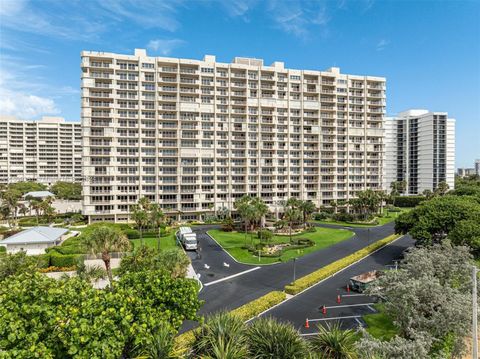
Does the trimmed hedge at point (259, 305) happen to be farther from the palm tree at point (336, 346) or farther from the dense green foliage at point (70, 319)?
the dense green foliage at point (70, 319)

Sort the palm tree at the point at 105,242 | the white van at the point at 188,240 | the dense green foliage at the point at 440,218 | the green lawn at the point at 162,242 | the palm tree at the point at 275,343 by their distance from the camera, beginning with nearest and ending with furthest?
the palm tree at the point at 275,343 → the palm tree at the point at 105,242 → the dense green foliage at the point at 440,218 → the white van at the point at 188,240 → the green lawn at the point at 162,242

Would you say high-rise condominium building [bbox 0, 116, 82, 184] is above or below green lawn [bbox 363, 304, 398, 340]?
above

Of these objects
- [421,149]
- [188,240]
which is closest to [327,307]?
[188,240]

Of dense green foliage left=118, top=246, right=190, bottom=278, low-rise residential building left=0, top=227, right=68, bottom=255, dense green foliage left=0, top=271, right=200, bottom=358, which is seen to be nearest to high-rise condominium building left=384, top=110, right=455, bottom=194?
low-rise residential building left=0, top=227, right=68, bottom=255

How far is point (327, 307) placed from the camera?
3241 centimetres

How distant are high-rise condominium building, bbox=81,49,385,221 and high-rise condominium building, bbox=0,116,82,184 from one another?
118600 millimetres

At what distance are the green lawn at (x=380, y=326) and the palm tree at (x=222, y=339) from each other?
45.5ft

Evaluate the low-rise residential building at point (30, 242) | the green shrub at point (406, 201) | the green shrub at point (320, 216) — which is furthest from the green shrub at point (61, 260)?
the green shrub at point (406, 201)

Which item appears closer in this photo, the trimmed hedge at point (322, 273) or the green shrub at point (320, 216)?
the trimmed hedge at point (322, 273)

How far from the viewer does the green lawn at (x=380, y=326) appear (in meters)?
26.4

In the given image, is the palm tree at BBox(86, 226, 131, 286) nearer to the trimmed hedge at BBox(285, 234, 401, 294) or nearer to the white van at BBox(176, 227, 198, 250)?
the trimmed hedge at BBox(285, 234, 401, 294)

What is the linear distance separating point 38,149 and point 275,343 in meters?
215

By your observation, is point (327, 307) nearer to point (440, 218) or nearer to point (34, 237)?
point (440, 218)

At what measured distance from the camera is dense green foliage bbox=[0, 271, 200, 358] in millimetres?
14352
